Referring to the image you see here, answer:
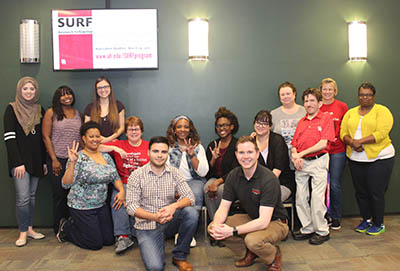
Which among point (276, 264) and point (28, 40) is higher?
point (28, 40)

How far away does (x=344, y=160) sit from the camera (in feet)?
12.6

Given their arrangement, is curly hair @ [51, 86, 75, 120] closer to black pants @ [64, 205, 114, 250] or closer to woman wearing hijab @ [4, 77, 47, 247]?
woman wearing hijab @ [4, 77, 47, 247]

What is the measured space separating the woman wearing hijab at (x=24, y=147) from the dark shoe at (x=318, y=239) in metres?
2.72

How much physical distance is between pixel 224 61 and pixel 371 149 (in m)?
1.80

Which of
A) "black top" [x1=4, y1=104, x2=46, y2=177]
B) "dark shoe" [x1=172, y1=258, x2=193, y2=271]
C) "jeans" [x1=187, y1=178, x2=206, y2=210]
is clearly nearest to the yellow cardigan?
"jeans" [x1=187, y1=178, x2=206, y2=210]

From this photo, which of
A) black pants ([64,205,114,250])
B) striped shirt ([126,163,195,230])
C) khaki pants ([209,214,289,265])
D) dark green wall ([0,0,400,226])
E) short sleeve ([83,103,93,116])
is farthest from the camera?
dark green wall ([0,0,400,226])

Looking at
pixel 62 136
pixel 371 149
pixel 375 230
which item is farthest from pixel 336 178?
pixel 62 136

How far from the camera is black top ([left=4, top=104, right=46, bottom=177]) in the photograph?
11.5 feet

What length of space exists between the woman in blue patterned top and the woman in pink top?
2.16 meters

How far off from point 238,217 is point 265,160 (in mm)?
740

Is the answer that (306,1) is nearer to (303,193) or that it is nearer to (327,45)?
(327,45)

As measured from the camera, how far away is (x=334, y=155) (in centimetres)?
382

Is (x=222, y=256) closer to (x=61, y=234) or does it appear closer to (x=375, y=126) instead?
(x=61, y=234)

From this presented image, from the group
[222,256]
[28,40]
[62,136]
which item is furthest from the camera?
[28,40]
